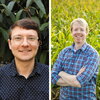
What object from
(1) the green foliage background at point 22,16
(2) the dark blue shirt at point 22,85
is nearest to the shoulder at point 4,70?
(2) the dark blue shirt at point 22,85

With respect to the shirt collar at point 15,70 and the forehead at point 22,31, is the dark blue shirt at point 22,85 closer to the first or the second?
the shirt collar at point 15,70

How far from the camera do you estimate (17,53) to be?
3.55ft

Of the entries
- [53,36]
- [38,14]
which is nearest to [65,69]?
[53,36]

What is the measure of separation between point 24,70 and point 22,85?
0.24ft

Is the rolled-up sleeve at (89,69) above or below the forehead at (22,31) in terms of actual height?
below

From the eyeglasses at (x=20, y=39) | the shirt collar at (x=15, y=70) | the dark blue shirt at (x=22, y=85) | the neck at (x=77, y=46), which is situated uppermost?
the eyeglasses at (x=20, y=39)

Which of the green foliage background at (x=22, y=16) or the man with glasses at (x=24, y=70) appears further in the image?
the green foliage background at (x=22, y=16)

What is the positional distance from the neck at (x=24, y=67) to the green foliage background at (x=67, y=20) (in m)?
0.11

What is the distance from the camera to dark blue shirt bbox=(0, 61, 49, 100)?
1098 millimetres

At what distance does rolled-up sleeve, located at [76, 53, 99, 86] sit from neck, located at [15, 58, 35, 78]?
233 millimetres

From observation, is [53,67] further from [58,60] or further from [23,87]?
[23,87]

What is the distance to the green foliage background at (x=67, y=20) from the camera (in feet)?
3.68

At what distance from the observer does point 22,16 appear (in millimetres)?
1207

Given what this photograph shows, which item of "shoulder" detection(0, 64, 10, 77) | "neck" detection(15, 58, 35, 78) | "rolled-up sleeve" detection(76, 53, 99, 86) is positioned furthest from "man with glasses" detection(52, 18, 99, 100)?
"shoulder" detection(0, 64, 10, 77)
